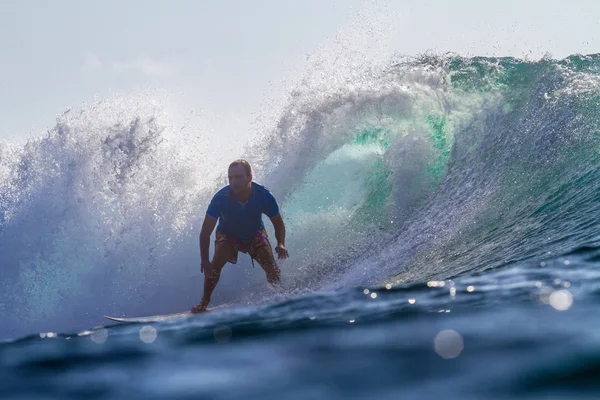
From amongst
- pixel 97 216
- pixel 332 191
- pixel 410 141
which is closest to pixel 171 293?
pixel 97 216

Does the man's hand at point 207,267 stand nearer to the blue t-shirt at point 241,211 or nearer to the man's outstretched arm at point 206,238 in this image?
the man's outstretched arm at point 206,238

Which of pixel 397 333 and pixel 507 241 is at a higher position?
pixel 507 241

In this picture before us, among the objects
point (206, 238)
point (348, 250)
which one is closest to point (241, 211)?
point (206, 238)

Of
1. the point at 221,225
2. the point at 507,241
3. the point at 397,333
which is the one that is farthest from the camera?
the point at 221,225

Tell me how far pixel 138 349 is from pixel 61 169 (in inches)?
365

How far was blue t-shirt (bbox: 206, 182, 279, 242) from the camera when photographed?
706 cm

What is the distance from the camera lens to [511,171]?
894cm

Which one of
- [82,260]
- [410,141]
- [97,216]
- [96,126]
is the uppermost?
[96,126]

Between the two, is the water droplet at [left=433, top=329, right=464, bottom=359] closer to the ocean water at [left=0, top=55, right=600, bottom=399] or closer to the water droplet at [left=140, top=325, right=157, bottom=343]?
the ocean water at [left=0, top=55, right=600, bottom=399]

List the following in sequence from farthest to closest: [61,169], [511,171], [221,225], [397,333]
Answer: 1. [61,169]
2. [511,171]
3. [221,225]
4. [397,333]

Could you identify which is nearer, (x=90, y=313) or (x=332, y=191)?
(x=90, y=313)

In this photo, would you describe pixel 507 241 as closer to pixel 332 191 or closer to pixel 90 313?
pixel 332 191

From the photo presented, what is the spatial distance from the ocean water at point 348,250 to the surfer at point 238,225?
0.52 m

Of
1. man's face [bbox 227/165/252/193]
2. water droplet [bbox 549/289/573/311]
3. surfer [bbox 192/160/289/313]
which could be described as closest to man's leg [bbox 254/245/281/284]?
surfer [bbox 192/160/289/313]
